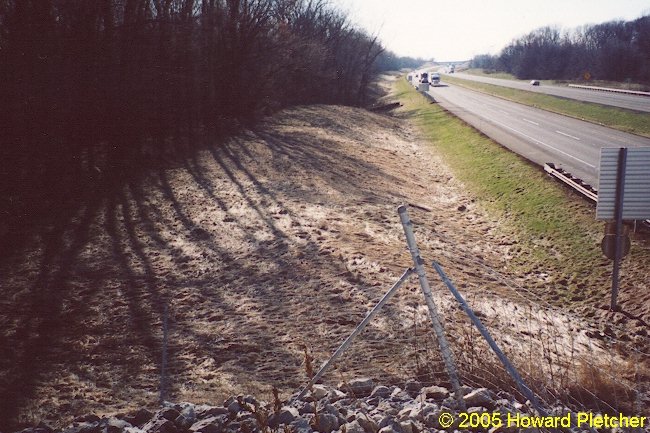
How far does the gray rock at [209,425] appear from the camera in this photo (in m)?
3.68

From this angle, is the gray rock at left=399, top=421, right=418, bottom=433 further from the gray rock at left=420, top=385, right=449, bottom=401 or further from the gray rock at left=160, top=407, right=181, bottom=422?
the gray rock at left=160, top=407, right=181, bottom=422

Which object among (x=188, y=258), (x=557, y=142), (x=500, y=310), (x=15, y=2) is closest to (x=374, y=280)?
(x=500, y=310)

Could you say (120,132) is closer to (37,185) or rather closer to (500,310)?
(37,185)

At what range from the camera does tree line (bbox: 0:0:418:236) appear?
11773 mm

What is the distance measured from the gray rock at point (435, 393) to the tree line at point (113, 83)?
10.7 meters

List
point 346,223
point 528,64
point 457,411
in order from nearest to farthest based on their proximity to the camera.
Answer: point 457,411, point 346,223, point 528,64

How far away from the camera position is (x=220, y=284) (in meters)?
7.88

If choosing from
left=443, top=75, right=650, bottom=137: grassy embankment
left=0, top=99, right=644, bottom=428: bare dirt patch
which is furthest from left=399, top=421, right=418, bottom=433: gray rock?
left=443, top=75, right=650, bottom=137: grassy embankment

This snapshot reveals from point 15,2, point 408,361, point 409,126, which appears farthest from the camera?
point 409,126

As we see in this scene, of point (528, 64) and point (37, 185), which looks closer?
point (37, 185)

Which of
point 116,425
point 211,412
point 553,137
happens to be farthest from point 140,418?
point 553,137

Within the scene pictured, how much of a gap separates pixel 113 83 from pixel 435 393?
15557 millimetres

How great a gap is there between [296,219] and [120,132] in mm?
9701

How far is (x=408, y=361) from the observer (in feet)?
17.5
